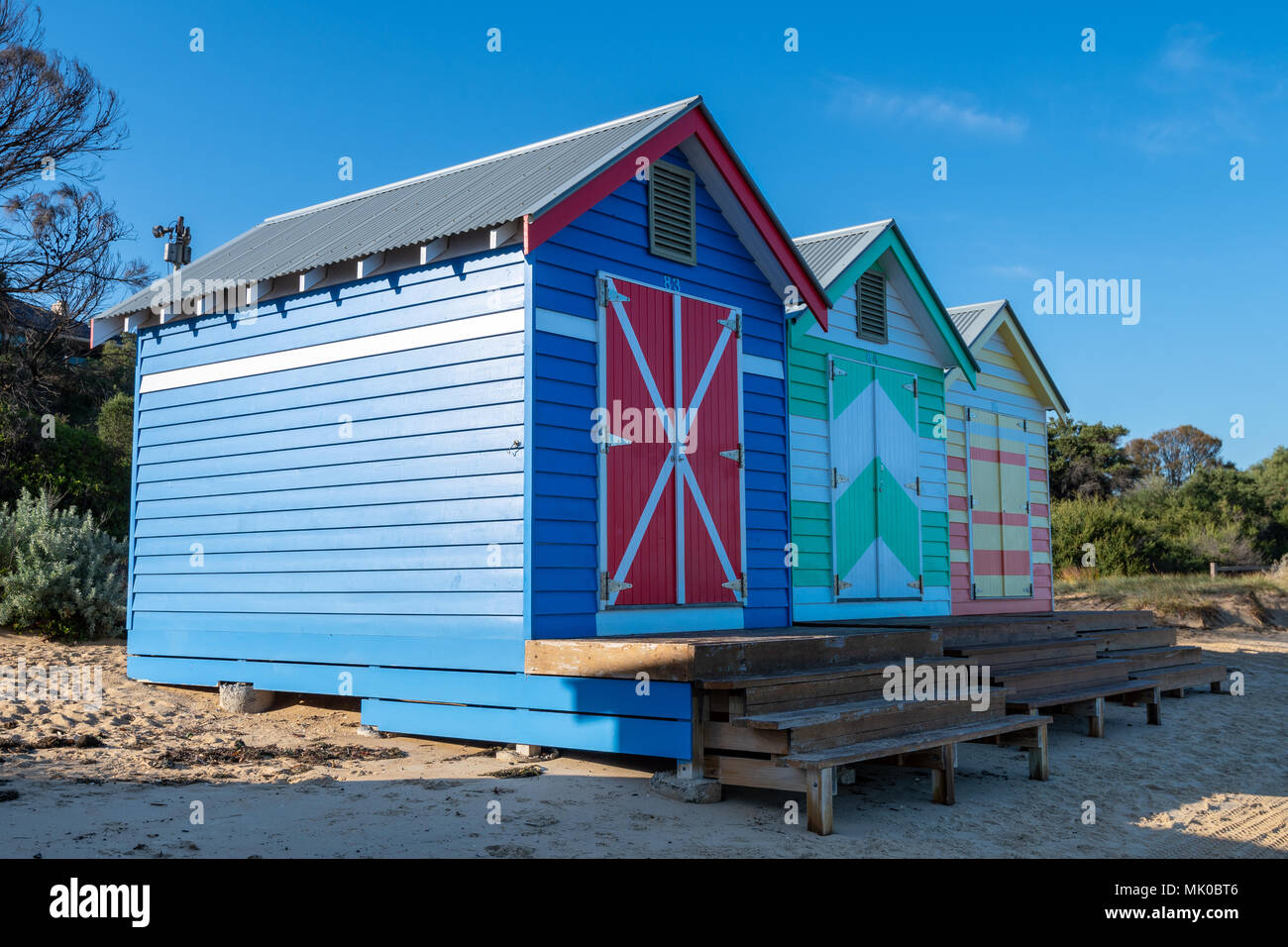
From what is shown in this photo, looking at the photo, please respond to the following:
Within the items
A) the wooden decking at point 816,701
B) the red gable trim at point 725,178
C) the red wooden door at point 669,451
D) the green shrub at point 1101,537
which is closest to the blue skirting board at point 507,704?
the wooden decking at point 816,701

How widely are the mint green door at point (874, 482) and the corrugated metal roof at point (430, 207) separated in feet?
12.2

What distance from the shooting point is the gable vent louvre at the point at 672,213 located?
8.82m

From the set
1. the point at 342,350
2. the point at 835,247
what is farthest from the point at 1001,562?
the point at 342,350

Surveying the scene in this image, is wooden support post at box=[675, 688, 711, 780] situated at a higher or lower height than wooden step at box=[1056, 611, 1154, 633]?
lower

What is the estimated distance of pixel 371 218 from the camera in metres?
9.90

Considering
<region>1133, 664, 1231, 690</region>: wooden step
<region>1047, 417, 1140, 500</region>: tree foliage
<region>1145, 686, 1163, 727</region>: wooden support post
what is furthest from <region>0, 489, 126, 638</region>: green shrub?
<region>1047, 417, 1140, 500</region>: tree foliage

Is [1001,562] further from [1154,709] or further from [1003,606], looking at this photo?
Answer: [1154,709]

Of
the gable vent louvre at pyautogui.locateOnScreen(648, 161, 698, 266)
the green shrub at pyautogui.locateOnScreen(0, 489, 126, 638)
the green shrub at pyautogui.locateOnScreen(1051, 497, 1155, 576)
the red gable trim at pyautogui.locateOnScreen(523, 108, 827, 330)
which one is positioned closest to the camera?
the red gable trim at pyautogui.locateOnScreen(523, 108, 827, 330)

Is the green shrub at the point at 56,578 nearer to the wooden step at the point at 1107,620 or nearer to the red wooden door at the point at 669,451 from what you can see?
the red wooden door at the point at 669,451

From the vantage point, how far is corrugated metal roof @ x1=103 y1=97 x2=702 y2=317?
26.4 feet

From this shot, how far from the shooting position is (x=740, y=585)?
931cm

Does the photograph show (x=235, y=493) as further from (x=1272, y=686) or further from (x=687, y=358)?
(x=1272, y=686)

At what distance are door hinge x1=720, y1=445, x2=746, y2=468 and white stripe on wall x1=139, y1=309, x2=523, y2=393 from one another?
247 centimetres

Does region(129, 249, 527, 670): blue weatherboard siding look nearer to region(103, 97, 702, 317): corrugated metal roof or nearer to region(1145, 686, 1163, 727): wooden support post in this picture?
region(103, 97, 702, 317): corrugated metal roof
